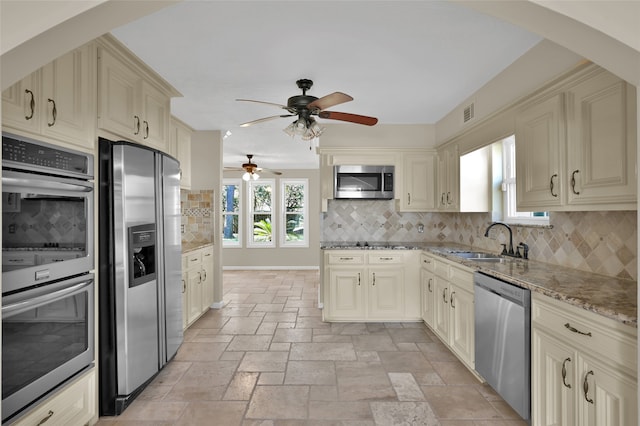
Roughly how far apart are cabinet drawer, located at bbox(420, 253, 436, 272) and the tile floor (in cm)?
69

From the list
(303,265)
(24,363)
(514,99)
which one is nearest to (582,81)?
(514,99)

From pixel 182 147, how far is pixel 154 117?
4.85 ft

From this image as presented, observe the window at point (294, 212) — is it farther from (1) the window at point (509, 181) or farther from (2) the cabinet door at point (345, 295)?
(1) the window at point (509, 181)

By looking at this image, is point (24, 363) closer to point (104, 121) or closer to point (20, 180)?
point (20, 180)

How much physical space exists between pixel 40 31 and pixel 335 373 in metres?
2.78

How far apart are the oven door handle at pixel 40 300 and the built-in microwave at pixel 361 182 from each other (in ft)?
9.80

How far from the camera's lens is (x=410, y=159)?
15.0 ft

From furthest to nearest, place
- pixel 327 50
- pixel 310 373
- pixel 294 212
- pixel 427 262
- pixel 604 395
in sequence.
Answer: pixel 294 212, pixel 427 262, pixel 310 373, pixel 327 50, pixel 604 395

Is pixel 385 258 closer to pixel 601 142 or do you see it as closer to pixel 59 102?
pixel 601 142

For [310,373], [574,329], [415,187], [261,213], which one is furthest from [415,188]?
[261,213]

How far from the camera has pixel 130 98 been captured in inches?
105

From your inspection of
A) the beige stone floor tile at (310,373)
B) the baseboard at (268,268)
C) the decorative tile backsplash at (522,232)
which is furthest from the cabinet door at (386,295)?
the baseboard at (268,268)

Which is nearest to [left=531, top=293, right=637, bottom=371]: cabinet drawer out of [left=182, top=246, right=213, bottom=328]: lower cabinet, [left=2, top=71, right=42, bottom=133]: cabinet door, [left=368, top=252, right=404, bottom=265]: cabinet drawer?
[left=368, top=252, right=404, bottom=265]: cabinet drawer

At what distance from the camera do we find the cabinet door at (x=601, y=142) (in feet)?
5.84
